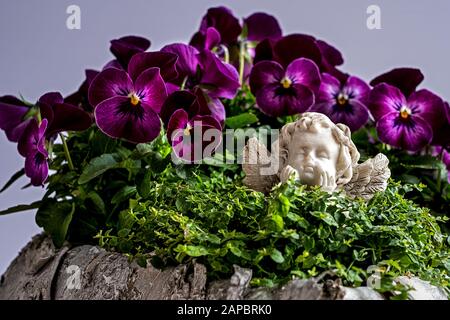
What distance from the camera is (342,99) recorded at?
4.11 ft

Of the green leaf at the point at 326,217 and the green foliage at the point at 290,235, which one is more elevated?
the green leaf at the point at 326,217

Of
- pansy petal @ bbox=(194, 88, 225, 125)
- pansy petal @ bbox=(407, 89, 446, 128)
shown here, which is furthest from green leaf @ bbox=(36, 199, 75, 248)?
pansy petal @ bbox=(407, 89, 446, 128)

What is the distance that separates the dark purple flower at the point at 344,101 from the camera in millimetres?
1241

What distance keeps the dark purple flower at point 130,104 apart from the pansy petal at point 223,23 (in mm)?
358

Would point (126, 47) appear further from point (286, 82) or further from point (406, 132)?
point (406, 132)

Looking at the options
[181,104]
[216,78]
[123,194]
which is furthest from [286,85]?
[123,194]

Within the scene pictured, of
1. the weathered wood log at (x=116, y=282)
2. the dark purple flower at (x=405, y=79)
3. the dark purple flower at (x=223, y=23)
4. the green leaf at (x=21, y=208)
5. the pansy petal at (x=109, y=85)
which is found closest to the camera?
the weathered wood log at (x=116, y=282)

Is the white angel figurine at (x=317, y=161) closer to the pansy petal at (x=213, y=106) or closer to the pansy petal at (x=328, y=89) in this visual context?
the pansy petal at (x=213, y=106)

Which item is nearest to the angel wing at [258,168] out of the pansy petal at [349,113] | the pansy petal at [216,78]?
the pansy petal at [216,78]

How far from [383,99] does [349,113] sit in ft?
0.25

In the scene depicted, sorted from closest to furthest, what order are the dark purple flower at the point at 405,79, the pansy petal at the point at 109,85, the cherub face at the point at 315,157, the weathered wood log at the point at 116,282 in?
1. the weathered wood log at the point at 116,282
2. the cherub face at the point at 315,157
3. the pansy petal at the point at 109,85
4. the dark purple flower at the point at 405,79

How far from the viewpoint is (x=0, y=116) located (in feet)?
3.94

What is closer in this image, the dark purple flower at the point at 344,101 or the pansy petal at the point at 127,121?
the pansy petal at the point at 127,121
